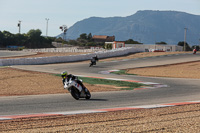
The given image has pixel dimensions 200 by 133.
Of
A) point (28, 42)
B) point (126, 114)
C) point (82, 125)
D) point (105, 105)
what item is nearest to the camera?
point (82, 125)

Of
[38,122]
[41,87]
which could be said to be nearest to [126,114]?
[38,122]

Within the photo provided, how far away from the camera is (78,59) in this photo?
47.5m

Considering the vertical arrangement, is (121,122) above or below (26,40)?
below

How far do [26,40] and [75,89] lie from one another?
4739 inches

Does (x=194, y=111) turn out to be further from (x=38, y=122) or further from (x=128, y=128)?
(x=38, y=122)

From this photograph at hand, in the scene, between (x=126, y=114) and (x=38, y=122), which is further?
(x=126, y=114)

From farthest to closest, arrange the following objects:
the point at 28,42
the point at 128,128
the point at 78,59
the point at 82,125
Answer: the point at 28,42 < the point at 78,59 < the point at 82,125 < the point at 128,128

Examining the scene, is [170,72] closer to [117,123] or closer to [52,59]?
[52,59]

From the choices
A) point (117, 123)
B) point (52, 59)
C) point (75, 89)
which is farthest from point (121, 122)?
point (52, 59)

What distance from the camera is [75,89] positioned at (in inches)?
555

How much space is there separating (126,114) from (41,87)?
9.85 m

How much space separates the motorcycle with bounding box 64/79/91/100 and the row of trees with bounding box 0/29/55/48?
108409 millimetres

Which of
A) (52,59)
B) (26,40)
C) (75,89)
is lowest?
(75,89)

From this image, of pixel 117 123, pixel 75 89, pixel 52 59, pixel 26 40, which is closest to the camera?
pixel 117 123
